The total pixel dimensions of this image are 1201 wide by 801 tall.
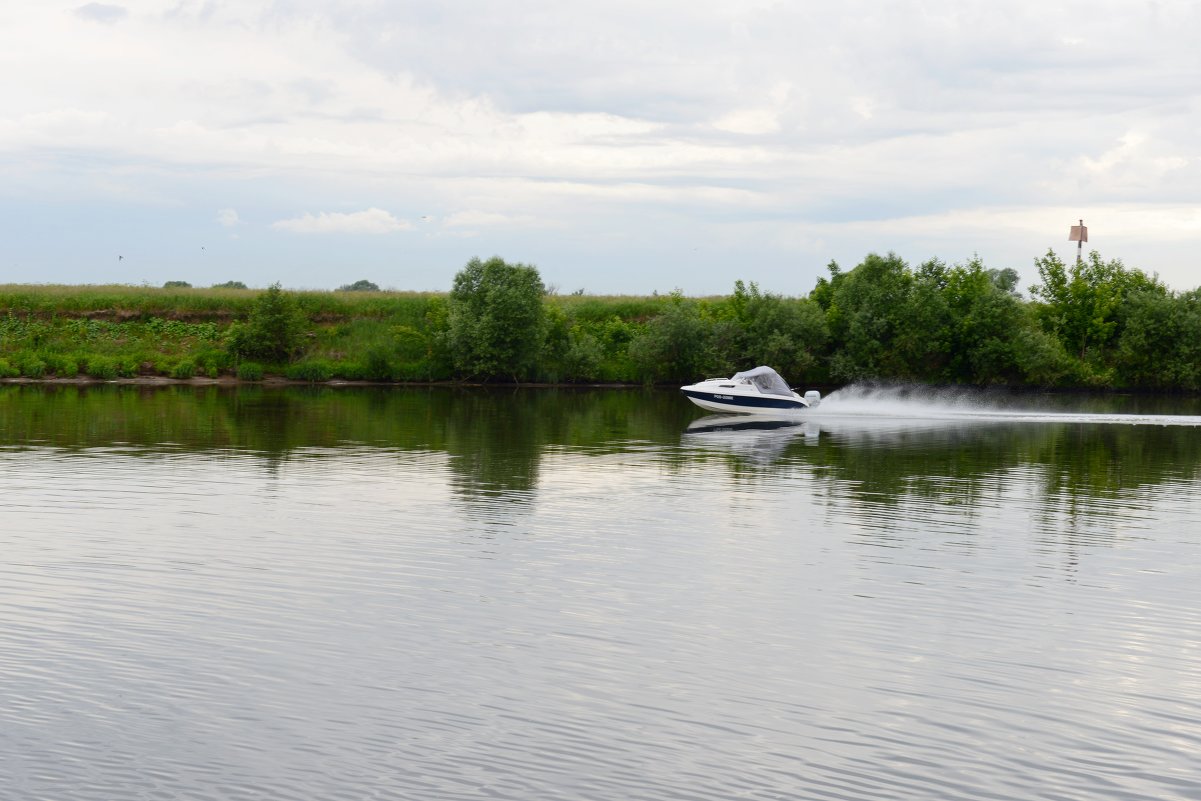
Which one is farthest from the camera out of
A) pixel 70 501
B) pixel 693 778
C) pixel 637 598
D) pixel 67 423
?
pixel 67 423

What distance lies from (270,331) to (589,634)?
90.0 meters

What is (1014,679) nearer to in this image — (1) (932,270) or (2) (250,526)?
(2) (250,526)

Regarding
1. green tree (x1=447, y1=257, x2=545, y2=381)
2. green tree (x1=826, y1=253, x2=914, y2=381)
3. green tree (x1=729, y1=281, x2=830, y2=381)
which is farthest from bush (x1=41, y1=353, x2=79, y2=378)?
green tree (x1=826, y1=253, x2=914, y2=381)

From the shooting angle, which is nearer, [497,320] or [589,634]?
[589,634]

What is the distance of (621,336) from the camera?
114m

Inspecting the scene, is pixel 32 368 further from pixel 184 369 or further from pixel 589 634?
pixel 589 634

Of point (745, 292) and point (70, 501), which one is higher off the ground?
point (745, 292)

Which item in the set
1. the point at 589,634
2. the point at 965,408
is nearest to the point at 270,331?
the point at 965,408

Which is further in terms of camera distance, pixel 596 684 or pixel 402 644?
pixel 402 644

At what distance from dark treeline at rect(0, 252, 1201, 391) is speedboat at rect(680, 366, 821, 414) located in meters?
31.7

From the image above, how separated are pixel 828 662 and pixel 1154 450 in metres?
36.7

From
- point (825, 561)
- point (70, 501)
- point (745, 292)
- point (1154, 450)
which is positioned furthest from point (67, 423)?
point (745, 292)

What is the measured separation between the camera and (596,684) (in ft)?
47.2

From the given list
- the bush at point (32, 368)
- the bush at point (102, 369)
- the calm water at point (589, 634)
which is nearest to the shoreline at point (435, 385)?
the bush at point (102, 369)
